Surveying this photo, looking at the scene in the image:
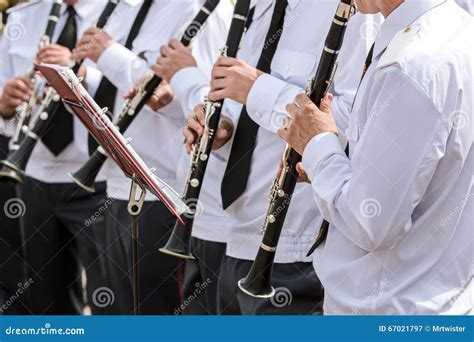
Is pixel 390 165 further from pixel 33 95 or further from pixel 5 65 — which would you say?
pixel 5 65

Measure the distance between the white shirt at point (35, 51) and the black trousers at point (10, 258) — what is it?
30 centimetres

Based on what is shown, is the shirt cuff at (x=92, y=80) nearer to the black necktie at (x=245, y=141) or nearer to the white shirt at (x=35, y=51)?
the white shirt at (x=35, y=51)

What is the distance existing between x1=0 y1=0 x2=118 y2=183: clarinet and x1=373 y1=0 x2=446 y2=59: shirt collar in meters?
2.22

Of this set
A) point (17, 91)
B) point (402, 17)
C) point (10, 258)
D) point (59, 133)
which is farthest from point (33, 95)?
point (402, 17)

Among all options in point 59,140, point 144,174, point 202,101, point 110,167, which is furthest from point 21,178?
point 144,174

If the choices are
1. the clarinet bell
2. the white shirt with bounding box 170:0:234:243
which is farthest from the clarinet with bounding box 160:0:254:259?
the white shirt with bounding box 170:0:234:243

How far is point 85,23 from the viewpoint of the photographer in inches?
189

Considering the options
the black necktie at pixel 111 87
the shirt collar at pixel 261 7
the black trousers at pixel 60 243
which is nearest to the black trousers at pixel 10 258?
the black trousers at pixel 60 243

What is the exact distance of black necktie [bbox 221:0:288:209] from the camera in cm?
314

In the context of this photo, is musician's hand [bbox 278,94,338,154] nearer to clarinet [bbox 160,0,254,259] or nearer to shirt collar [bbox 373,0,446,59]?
shirt collar [bbox 373,0,446,59]

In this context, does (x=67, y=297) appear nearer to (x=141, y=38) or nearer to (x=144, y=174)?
(x=141, y=38)

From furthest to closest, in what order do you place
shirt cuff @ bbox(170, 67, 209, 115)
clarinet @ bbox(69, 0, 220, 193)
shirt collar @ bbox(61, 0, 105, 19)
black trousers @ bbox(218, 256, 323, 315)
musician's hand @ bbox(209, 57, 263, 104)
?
shirt collar @ bbox(61, 0, 105, 19) → clarinet @ bbox(69, 0, 220, 193) → shirt cuff @ bbox(170, 67, 209, 115) → musician's hand @ bbox(209, 57, 263, 104) → black trousers @ bbox(218, 256, 323, 315)

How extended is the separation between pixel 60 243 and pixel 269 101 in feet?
6.80

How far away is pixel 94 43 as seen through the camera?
415 cm
